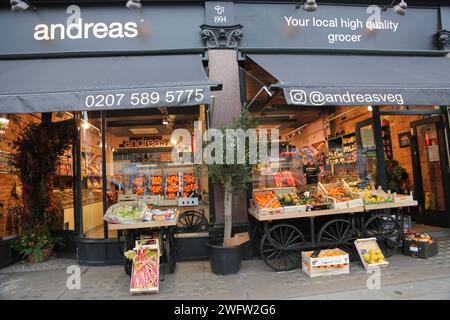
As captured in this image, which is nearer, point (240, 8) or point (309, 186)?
point (240, 8)

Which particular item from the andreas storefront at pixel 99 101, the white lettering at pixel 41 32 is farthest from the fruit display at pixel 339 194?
the white lettering at pixel 41 32

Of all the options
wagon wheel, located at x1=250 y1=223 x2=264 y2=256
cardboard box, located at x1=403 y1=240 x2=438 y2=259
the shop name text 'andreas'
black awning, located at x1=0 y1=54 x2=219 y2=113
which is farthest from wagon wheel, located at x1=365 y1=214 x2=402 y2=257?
the shop name text 'andreas'

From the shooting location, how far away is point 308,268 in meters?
5.54

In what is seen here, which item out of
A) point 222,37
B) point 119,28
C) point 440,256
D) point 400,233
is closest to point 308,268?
point 400,233

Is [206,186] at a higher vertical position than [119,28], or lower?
lower

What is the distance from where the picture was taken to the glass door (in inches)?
329

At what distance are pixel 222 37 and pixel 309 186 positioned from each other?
3.89 metres

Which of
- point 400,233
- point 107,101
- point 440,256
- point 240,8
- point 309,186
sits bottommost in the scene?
point 440,256

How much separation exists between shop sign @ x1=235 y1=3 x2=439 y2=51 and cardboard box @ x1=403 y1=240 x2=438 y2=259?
4.26m

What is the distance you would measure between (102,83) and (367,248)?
17.9 feet

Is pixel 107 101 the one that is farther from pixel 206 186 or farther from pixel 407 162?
pixel 407 162

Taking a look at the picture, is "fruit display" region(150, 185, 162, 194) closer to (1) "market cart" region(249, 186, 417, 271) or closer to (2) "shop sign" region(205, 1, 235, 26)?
(1) "market cart" region(249, 186, 417, 271)

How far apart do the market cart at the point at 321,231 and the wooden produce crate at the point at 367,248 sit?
27 centimetres

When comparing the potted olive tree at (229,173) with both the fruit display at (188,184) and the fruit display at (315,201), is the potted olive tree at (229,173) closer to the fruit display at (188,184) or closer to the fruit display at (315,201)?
the fruit display at (315,201)
